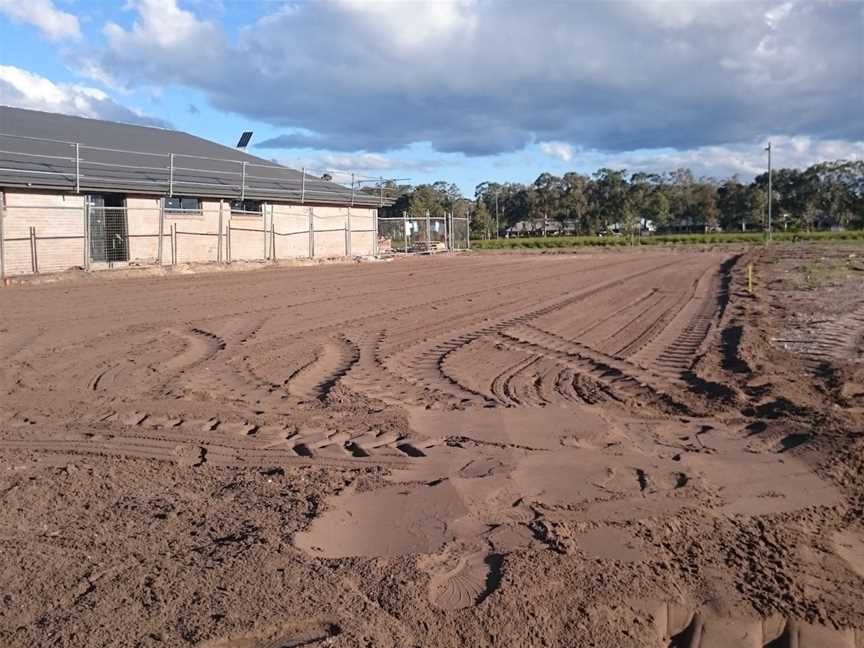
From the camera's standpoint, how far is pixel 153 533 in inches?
208

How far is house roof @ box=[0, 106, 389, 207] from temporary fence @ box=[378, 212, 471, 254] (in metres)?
3.03

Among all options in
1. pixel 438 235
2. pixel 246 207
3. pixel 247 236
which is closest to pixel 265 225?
pixel 246 207

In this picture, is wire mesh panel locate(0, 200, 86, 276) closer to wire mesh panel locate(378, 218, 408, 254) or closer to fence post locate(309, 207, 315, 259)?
fence post locate(309, 207, 315, 259)

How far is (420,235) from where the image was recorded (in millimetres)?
53250

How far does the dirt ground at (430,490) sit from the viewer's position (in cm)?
419

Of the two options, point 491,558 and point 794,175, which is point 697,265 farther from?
point 794,175

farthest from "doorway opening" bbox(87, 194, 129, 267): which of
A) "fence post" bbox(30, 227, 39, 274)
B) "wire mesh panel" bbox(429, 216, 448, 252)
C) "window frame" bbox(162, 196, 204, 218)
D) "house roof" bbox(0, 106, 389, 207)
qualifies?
"wire mesh panel" bbox(429, 216, 448, 252)

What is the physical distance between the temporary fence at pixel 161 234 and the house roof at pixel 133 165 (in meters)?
0.67

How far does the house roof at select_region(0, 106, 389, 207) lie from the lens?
28.6 meters

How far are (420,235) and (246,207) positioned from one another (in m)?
17.8

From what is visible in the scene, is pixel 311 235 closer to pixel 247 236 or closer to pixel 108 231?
pixel 247 236

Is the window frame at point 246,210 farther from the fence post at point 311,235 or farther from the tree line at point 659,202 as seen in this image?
the tree line at point 659,202

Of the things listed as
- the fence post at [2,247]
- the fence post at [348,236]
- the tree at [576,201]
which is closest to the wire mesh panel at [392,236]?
the fence post at [348,236]

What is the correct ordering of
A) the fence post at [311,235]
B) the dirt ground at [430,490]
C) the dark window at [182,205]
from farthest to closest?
1. the fence post at [311,235]
2. the dark window at [182,205]
3. the dirt ground at [430,490]
